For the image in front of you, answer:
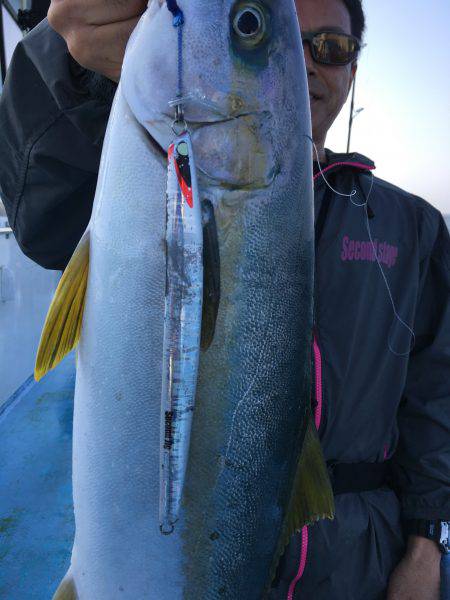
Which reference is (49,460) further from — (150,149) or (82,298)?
(150,149)

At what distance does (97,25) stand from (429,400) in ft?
5.80

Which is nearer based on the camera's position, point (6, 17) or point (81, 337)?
point (81, 337)

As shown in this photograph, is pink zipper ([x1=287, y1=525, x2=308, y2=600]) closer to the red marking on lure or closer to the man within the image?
the man

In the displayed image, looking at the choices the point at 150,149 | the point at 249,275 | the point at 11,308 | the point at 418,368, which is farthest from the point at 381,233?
the point at 11,308

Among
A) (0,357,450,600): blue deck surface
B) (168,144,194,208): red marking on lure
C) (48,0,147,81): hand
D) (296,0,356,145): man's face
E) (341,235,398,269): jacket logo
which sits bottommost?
(0,357,450,600): blue deck surface

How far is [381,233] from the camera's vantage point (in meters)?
1.89

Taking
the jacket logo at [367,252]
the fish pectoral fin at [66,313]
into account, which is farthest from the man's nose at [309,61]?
the fish pectoral fin at [66,313]

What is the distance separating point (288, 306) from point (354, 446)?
2.90ft

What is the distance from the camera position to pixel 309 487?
131 centimetres

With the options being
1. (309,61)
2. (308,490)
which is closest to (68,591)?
(308,490)

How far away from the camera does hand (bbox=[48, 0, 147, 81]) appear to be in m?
1.11

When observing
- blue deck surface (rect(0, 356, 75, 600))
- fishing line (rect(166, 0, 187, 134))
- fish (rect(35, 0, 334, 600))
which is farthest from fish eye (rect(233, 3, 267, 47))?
blue deck surface (rect(0, 356, 75, 600))

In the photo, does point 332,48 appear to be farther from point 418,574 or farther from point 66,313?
point 418,574

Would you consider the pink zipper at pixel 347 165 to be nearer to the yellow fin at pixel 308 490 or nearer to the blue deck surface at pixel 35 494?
the yellow fin at pixel 308 490
